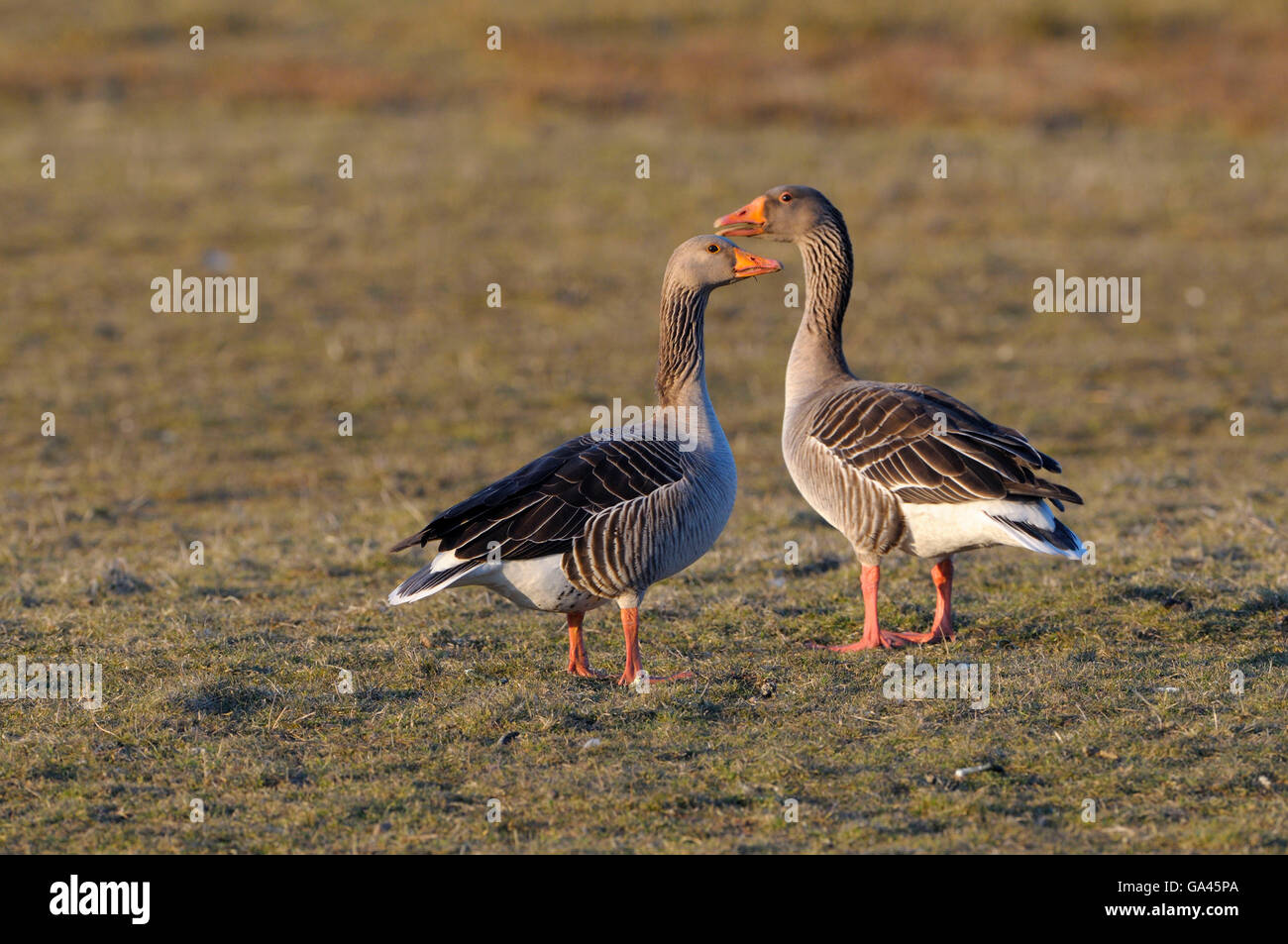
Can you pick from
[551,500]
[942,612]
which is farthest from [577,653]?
[942,612]

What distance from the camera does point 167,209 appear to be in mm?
23328

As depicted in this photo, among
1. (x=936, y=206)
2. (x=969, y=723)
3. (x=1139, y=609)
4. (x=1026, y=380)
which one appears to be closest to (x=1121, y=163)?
(x=936, y=206)

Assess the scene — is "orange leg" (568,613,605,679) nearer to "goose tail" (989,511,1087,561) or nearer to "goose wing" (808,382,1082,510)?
"goose wing" (808,382,1082,510)

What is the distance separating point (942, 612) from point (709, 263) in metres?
2.41

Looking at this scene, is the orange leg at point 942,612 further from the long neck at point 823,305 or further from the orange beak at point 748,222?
the orange beak at point 748,222

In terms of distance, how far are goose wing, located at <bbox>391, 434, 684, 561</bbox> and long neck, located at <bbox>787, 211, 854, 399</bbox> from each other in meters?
1.72

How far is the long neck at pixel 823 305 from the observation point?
9.17m

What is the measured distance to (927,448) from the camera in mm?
7859

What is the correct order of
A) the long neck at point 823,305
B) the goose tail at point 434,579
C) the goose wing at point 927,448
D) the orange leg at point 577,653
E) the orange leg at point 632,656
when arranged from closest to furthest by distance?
1. the goose tail at point 434,579
2. the orange leg at point 632,656
3. the goose wing at point 927,448
4. the orange leg at point 577,653
5. the long neck at point 823,305

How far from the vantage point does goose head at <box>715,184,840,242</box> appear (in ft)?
30.7

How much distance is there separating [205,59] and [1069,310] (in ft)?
77.0

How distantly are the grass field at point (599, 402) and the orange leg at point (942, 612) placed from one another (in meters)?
0.12

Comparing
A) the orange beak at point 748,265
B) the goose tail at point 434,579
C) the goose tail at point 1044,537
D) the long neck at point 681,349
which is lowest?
the goose tail at point 434,579

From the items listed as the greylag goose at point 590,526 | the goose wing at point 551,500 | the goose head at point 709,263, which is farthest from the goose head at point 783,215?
the goose wing at point 551,500
